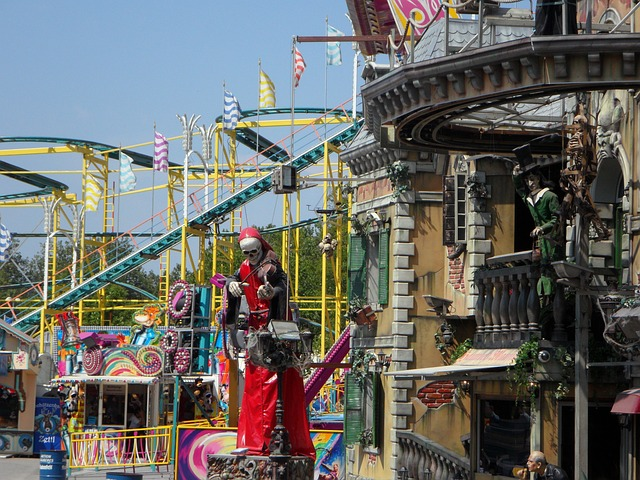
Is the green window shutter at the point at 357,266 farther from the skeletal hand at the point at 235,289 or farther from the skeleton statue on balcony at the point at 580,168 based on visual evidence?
the skeleton statue on balcony at the point at 580,168

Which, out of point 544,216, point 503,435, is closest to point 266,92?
point 503,435

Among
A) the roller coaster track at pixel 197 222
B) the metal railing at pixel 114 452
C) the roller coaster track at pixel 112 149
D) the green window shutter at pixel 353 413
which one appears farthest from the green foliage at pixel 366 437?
the roller coaster track at pixel 112 149

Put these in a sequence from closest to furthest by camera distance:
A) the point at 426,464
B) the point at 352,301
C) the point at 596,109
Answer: the point at 596,109 < the point at 426,464 < the point at 352,301

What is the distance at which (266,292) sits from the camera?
20875mm

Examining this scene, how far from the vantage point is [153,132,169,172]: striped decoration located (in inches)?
2167

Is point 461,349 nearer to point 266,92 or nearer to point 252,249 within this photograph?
point 252,249

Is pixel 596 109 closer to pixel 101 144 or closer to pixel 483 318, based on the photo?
pixel 483 318

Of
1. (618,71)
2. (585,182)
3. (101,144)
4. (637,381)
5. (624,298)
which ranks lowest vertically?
(637,381)

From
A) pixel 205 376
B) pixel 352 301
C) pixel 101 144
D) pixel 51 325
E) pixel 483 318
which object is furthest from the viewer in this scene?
pixel 101 144

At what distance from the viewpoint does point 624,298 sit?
20000 mm

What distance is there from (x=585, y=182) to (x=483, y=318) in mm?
5064

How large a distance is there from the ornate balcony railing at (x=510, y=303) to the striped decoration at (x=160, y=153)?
3130cm

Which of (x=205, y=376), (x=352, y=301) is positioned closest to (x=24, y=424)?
(x=205, y=376)

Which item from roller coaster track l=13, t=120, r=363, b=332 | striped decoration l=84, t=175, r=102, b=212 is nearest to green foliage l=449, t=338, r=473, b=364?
roller coaster track l=13, t=120, r=363, b=332
